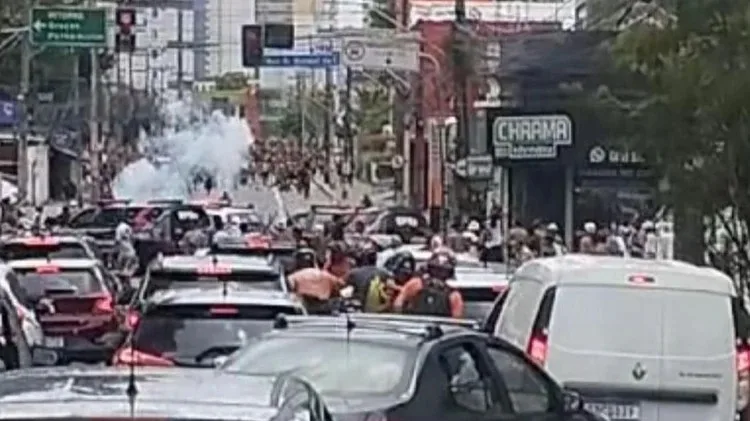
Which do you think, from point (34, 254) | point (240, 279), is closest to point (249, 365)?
point (240, 279)

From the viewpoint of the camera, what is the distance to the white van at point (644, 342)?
15.8 metres

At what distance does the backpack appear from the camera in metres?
21.4

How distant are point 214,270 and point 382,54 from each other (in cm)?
4852

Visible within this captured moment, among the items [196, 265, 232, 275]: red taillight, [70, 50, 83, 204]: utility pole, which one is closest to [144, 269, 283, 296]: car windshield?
[196, 265, 232, 275]: red taillight

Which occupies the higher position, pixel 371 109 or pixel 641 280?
pixel 641 280

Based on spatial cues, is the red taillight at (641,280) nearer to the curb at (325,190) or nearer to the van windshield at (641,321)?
the van windshield at (641,321)

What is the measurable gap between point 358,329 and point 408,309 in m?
8.47

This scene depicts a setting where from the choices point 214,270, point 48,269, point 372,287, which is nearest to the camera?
point 214,270

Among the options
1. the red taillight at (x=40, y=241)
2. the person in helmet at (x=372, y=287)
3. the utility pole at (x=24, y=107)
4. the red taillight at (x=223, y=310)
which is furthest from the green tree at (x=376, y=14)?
the red taillight at (x=223, y=310)

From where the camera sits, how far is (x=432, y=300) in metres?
21.5

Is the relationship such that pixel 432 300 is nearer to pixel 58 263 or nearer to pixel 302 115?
pixel 58 263

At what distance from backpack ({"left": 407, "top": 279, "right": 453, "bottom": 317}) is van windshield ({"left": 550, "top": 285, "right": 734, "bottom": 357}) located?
5183mm

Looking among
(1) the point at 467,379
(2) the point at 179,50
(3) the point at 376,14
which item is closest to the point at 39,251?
(1) the point at 467,379

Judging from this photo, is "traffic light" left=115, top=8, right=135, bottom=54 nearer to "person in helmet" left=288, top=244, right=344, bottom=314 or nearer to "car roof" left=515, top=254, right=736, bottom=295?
"person in helmet" left=288, top=244, right=344, bottom=314
